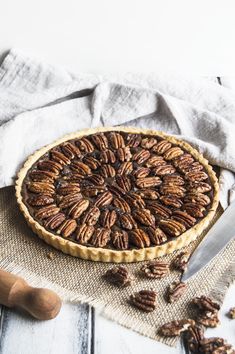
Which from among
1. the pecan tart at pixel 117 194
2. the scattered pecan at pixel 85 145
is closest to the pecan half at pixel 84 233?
the pecan tart at pixel 117 194

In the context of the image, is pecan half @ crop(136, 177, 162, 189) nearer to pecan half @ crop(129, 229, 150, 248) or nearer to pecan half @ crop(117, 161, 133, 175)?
pecan half @ crop(117, 161, 133, 175)

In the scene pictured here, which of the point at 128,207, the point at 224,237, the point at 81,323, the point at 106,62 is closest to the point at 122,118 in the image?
the point at 106,62

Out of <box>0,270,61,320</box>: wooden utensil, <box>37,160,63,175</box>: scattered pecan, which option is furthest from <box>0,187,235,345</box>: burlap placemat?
<box>37,160,63,175</box>: scattered pecan

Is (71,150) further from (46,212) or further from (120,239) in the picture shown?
(120,239)

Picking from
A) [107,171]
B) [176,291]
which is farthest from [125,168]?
[176,291]

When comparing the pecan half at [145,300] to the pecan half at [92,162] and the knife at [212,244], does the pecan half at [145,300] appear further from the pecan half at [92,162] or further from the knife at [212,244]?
the pecan half at [92,162]

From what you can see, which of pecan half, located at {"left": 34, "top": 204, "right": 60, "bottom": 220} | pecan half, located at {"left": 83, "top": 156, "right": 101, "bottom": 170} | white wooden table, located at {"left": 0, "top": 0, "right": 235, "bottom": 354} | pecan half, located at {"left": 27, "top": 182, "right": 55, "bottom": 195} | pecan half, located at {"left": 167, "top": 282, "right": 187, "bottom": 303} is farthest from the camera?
white wooden table, located at {"left": 0, "top": 0, "right": 235, "bottom": 354}
